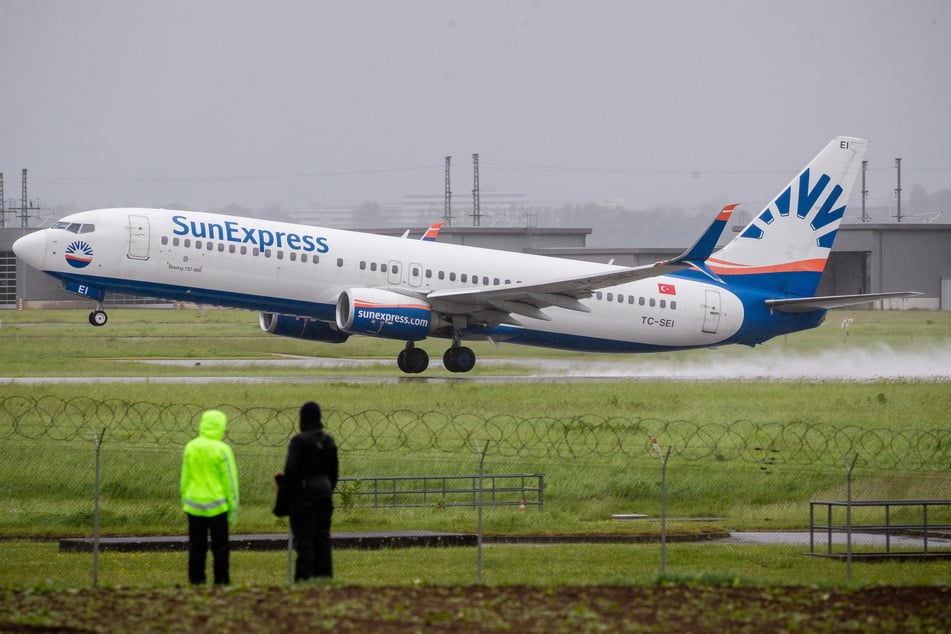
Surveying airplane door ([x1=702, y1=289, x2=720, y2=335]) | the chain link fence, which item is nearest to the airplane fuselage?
airplane door ([x1=702, y1=289, x2=720, y2=335])

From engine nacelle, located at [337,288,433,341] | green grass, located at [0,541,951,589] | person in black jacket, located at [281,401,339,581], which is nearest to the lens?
person in black jacket, located at [281,401,339,581]

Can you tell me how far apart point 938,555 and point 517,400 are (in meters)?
16.5

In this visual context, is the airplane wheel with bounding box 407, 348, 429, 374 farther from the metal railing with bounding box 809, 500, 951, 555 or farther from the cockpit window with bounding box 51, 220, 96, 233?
the metal railing with bounding box 809, 500, 951, 555

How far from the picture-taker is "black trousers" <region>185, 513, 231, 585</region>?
1416cm

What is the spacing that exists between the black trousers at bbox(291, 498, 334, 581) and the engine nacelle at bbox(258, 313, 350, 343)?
2721 cm

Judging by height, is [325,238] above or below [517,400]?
above

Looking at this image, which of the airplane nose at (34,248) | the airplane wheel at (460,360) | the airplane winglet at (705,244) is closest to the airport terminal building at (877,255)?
the airplane wheel at (460,360)

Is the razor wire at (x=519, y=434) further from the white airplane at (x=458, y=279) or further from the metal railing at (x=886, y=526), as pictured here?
the white airplane at (x=458, y=279)

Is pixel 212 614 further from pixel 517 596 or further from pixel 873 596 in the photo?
pixel 873 596

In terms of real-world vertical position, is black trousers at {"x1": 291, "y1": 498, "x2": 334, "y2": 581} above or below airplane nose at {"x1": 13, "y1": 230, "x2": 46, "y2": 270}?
below

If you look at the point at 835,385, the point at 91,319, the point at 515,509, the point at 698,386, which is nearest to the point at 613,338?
the point at 698,386

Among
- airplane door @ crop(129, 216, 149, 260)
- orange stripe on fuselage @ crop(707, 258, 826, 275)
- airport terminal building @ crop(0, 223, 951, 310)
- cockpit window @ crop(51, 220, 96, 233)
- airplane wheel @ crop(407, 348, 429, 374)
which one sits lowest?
airplane wheel @ crop(407, 348, 429, 374)

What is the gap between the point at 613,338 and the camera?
138ft

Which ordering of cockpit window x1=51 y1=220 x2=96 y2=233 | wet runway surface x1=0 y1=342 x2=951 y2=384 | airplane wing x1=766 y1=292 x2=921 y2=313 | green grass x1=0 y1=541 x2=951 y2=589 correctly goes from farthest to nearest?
wet runway surface x1=0 y1=342 x2=951 y2=384, airplane wing x1=766 y1=292 x2=921 y2=313, cockpit window x1=51 y1=220 x2=96 y2=233, green grass x1=0 y1=541 x2=951 y2=589
